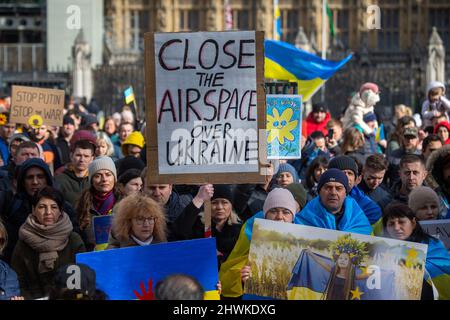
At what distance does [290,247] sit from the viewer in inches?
262

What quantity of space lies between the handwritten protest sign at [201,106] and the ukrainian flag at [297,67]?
25.9 ft

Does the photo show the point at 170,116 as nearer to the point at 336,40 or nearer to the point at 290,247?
the point at 290,247

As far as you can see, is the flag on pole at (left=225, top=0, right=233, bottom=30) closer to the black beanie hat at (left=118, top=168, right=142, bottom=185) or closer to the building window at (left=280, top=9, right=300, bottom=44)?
the building window at (left=280, top=9, right=300, bottom=44)

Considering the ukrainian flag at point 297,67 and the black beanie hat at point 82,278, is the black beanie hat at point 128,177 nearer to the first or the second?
the black beanie hat at point 82,278

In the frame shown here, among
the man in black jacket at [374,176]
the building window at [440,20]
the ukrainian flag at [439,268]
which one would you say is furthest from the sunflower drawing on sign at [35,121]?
the building window at [440,20]

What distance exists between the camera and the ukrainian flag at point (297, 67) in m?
15.3

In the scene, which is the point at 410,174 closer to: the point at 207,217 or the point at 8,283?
the point at 207,217

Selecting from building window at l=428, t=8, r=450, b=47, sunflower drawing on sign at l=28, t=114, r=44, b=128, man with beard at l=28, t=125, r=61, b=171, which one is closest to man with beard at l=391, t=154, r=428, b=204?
man with beard at l=28, t=125, r=61, b=171

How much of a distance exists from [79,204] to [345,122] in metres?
6.91

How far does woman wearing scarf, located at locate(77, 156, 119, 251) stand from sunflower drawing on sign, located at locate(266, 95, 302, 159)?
79.4 inches

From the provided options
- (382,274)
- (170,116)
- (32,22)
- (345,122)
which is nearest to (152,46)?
(170,116)
